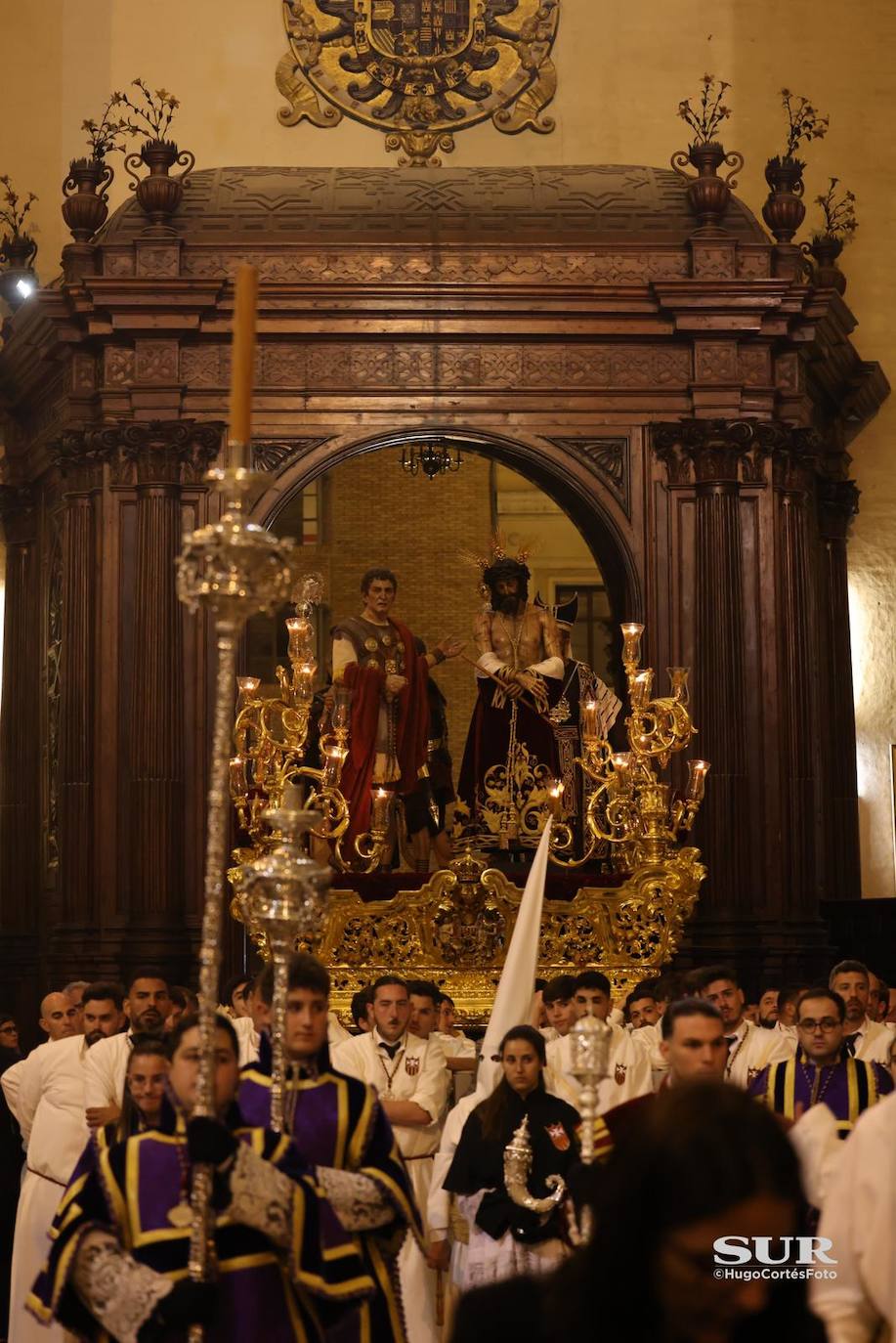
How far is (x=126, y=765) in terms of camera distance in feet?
55.8

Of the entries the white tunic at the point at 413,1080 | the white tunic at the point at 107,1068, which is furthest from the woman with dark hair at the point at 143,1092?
the white tunic at the point at 413,1080

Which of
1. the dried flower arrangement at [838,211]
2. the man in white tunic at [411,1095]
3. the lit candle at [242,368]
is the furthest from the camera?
the dried flower arrangement at [838,211]

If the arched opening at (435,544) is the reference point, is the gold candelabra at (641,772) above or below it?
below

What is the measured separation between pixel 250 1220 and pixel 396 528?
2039cm

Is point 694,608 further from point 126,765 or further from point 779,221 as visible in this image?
point 126,765

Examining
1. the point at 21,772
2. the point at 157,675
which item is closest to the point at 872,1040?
the point at 157,675

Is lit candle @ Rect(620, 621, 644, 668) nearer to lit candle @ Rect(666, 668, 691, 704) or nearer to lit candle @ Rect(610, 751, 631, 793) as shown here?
lit candle @ Rect(666, 668, 691, 704)

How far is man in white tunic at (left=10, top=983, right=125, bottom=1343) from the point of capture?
10.8 meters

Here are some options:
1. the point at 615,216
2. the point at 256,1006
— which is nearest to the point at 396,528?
the point at 615,216

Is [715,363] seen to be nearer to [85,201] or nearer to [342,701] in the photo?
[342,701]

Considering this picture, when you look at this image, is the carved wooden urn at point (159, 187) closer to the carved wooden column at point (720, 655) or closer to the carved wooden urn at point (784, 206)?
the carved wooden column at point (720, 655)

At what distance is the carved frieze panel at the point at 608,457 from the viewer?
17.5m

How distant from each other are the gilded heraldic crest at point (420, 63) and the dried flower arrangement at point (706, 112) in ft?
4.44

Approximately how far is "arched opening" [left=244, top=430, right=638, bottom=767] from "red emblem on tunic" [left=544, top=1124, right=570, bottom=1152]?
16.0m
